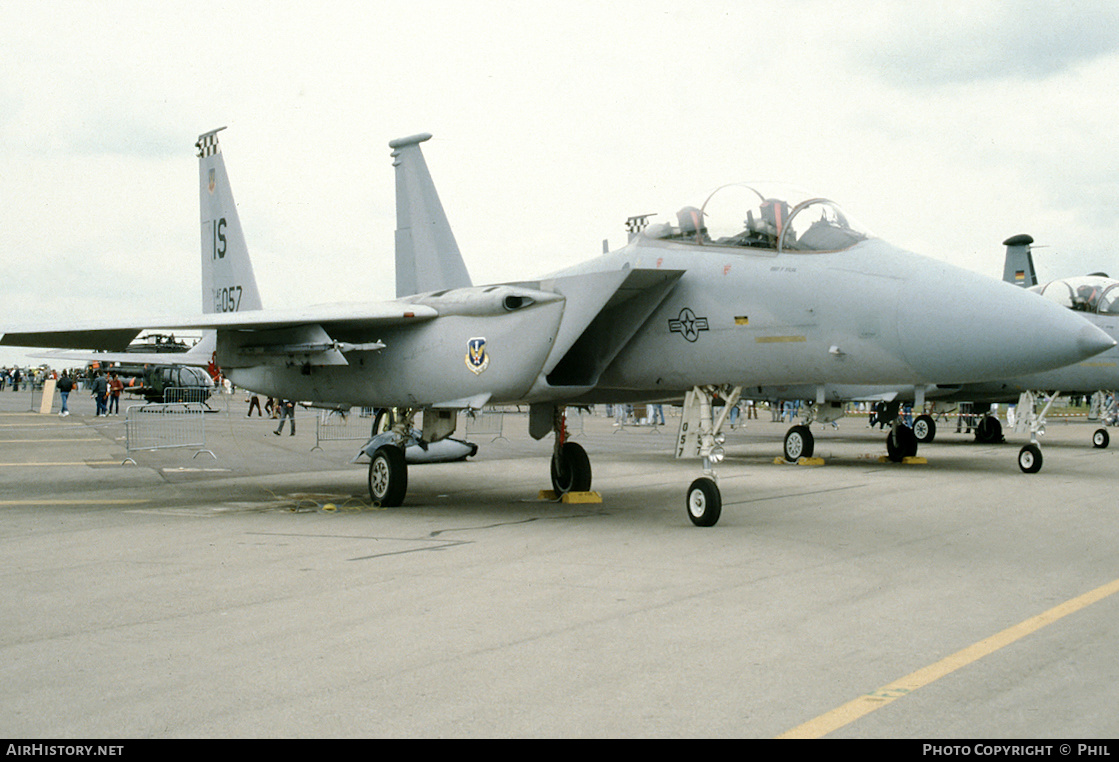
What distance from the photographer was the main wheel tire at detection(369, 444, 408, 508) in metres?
10.3

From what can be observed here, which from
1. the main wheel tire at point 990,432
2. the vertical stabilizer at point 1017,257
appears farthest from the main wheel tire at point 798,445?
the vertical stabilizer at point 1017,257

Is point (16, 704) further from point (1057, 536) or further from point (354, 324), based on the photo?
point (1057, 536)

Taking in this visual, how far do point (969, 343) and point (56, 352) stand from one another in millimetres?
11479

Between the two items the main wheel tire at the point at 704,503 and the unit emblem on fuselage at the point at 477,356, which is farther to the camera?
the unit emblem on fuselage at the point at 477,356

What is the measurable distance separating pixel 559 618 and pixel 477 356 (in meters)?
4.65

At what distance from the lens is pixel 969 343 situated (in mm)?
6586

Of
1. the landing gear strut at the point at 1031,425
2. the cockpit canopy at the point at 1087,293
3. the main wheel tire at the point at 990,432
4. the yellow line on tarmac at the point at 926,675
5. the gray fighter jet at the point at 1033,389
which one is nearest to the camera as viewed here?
the yellow line on tarmac at the point at 926,675

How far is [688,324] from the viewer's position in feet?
27.1

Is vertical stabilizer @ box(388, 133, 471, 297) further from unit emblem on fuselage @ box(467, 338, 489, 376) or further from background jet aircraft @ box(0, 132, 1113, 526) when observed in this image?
unit emblem on fuselage @ box(467, 338, 489, 376)

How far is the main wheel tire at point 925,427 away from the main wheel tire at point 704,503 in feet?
48.7

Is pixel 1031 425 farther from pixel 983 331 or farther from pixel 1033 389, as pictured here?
pixel 983 331

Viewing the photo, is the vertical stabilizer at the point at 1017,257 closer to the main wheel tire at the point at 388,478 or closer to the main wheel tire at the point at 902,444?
the main wheel tire at the point at 902,444

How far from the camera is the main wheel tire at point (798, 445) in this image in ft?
56.0

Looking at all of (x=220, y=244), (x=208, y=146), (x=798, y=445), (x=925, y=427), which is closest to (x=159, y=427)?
(x=220, y=244)
